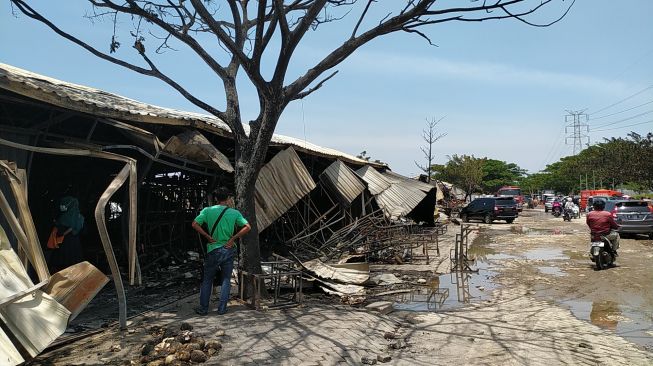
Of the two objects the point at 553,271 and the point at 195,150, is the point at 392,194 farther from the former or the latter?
the point at 195,150

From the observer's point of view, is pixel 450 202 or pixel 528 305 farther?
pixel 450 202

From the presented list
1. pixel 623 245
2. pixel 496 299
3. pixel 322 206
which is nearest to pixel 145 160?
pixel 496 299

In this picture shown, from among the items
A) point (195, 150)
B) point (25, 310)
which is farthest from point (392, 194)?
point (25, 310)

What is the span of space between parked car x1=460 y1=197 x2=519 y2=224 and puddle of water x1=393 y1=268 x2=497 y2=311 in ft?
59.9

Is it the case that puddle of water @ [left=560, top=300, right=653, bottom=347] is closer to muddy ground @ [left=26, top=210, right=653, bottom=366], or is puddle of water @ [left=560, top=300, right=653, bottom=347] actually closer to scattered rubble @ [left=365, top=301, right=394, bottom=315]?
muddy ground @ [left=26, top=210, right=653, bottom=366]

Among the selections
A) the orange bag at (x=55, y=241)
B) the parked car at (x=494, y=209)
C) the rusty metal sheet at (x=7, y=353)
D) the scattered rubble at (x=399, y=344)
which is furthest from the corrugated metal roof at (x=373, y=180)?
the rusty metal sheet at (x=7, y=353)

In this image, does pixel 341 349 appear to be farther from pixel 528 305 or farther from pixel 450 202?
pixel 450 202

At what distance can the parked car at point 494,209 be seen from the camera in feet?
91.6

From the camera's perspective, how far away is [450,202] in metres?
37.3

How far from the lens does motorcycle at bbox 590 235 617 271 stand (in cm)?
1048

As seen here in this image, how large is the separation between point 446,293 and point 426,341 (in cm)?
321

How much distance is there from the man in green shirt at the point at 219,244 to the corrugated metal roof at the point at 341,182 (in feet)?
25.6

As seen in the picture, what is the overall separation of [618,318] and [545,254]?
747cm

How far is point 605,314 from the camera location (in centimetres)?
695
